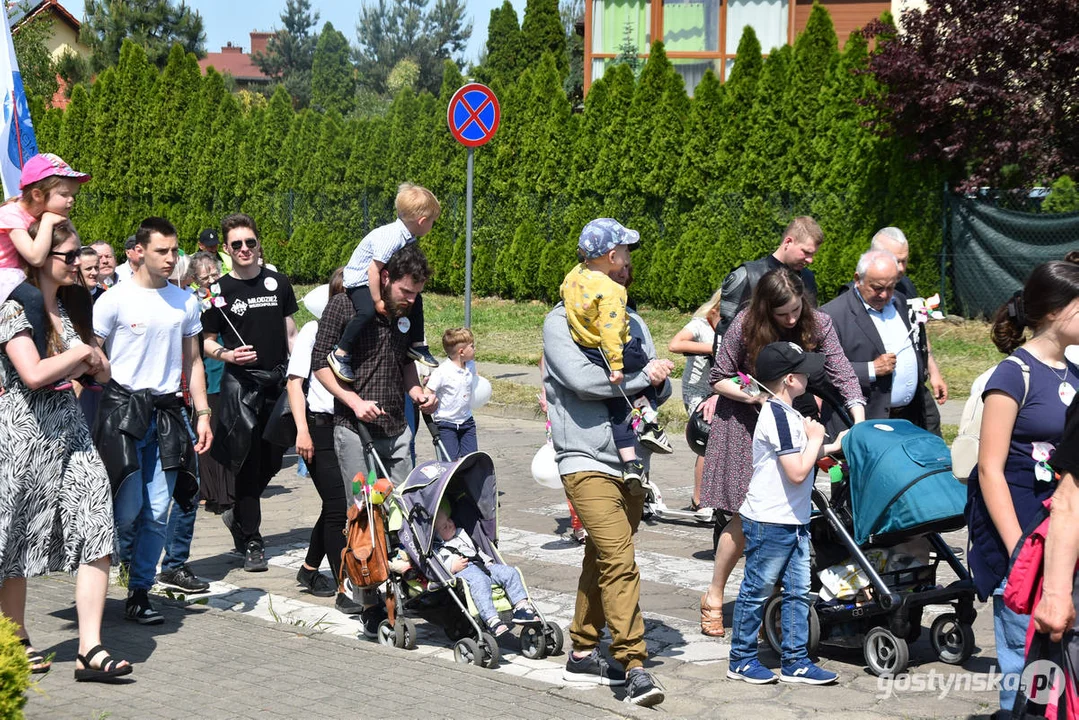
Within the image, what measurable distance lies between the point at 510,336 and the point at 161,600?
512 inches

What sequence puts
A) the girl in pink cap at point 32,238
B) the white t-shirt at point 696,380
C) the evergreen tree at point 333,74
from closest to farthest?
1. the girl in pink cap at point 32,238
2. the white t-shirt at point 696,380
3. the evergreen tree at point 333,74

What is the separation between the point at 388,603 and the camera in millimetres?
6438

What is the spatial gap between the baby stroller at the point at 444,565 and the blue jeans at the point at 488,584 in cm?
3

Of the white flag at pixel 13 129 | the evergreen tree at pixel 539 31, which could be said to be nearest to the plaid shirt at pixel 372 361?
the white flag at pixel 13 129

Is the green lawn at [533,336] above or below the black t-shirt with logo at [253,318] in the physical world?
below

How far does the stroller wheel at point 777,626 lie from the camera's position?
6.06m

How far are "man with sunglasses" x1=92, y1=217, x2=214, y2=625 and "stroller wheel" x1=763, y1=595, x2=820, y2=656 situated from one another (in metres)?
3.06

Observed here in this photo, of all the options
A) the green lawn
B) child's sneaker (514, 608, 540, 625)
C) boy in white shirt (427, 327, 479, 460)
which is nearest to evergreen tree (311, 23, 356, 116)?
the green lawn

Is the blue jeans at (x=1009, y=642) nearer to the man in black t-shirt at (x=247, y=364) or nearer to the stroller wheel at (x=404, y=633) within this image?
the stroller wheel at (x=404, y=633)

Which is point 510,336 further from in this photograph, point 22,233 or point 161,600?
point 22,233

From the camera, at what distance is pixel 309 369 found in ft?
24.0

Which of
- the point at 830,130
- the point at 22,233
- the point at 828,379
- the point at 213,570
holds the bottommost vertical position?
the point at 213,570

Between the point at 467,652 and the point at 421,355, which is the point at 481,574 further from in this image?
the point at 421,355

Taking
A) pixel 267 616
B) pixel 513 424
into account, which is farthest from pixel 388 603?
pixel 513 424
